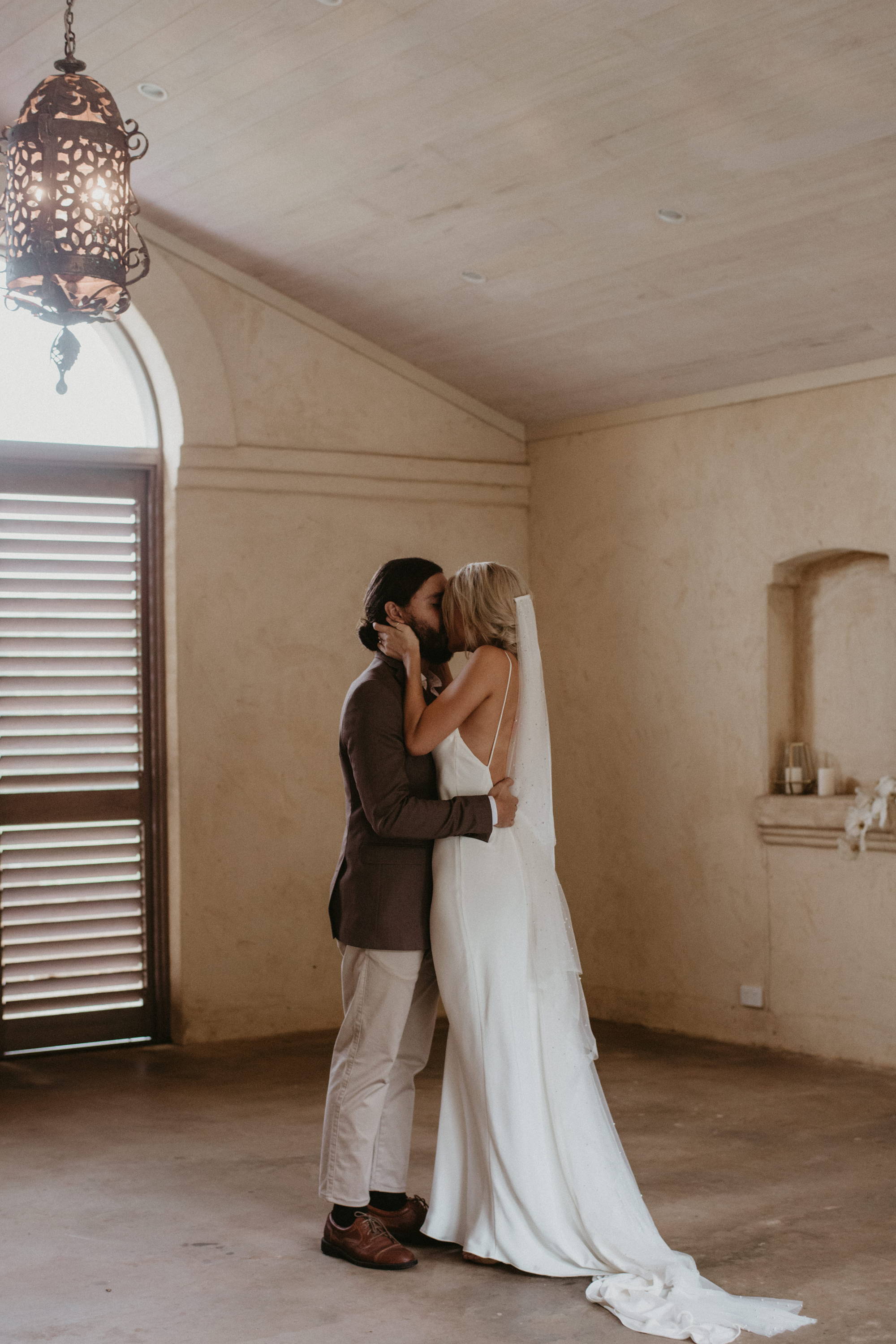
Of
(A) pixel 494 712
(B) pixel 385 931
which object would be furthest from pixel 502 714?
(B) pixel 385 931

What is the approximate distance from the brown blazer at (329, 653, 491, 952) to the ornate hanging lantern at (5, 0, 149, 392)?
108 cm

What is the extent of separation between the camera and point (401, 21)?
4090 millimetres

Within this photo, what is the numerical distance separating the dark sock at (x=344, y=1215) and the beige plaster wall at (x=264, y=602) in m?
2.65

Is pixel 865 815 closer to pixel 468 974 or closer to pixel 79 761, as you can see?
pixel 468 974

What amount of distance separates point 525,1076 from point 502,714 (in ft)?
2.93

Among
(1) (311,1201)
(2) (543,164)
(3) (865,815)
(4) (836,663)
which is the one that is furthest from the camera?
(4) (836,663)

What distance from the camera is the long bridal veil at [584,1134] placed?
9.96 feet

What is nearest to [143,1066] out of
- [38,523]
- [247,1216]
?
[247,1216]

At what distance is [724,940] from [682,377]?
243 cm

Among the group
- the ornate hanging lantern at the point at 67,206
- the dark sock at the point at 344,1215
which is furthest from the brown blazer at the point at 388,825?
the ornate hanging lantern at the point at 67,206

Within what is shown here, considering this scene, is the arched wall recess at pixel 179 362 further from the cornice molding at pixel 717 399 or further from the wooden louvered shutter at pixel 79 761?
the cornice molding at pixel 717 399

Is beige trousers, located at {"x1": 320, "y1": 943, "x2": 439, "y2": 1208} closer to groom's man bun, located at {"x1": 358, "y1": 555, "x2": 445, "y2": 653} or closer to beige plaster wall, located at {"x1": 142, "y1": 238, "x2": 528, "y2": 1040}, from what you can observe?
groom's man bun, located at {"x1": 358, "y1": 555, "x2": 445, "y2": 653}

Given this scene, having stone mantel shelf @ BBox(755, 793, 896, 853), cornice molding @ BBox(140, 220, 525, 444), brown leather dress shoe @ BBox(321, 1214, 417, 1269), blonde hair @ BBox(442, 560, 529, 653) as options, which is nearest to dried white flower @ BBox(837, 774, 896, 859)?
stone mantel shelf @ BBox(755, 793, 896, 853)

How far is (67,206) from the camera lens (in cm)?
308
